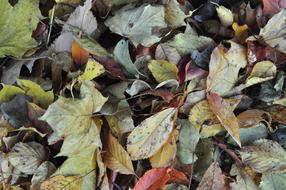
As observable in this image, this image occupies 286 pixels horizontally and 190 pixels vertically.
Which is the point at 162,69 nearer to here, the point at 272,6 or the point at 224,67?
the point at 224,67

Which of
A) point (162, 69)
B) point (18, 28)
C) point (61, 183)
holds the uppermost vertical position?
point (18, 28)

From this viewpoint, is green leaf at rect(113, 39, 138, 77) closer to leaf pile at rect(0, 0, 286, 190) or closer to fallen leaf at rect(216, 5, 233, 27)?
leaf pile at rect(0, 0, 286, 190)

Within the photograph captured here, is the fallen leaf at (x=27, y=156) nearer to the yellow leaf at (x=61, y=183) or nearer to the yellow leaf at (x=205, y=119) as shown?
the yellow leaf at (x=61, y=183)

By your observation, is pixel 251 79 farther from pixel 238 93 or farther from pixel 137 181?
pixel 137 181

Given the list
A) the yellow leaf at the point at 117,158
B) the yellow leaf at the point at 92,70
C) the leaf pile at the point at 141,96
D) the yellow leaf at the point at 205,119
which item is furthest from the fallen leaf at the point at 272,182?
the yellow leaf at the point at 92,70

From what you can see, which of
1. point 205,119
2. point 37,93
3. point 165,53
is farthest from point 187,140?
point 37,93
